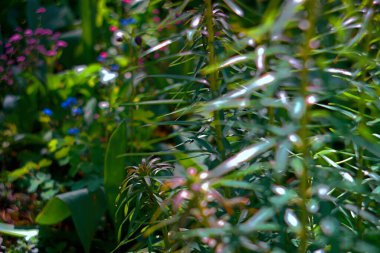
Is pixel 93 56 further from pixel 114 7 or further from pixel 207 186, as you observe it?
pixel 207 186

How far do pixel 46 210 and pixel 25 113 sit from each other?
0.93 meters

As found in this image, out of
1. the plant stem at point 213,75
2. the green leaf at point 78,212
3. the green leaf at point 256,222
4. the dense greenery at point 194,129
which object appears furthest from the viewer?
the green leaf at point 78,212

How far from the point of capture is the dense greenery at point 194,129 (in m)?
1.16

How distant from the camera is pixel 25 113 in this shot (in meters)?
3.38

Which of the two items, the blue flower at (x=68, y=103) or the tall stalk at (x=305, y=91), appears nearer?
the tall stalk at (x=305, y=91)

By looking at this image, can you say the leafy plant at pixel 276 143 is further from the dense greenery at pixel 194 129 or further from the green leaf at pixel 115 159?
the green leaf at pixel 115 159

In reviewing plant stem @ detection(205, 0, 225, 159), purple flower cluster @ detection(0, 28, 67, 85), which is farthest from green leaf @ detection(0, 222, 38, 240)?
plant stem @ detection(205, 0, 225, 159)

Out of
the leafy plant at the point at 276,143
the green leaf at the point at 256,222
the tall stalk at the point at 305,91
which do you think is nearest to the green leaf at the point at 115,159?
the leafy plant at the point at 276,143

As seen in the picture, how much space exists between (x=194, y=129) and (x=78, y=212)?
2.96 feet

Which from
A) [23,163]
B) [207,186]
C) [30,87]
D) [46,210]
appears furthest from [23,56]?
[207,186]

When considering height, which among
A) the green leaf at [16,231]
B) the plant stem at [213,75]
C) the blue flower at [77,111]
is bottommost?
the green leaf at [16,231]

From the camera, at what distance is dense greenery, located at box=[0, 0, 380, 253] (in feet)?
3.80

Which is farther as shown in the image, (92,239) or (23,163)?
(23,163)

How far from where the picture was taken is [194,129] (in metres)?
1.82
